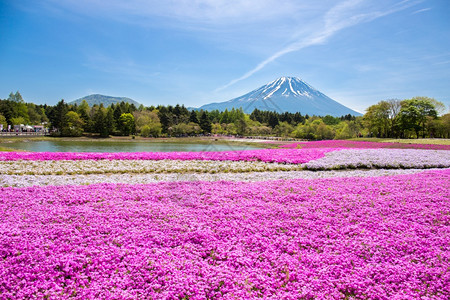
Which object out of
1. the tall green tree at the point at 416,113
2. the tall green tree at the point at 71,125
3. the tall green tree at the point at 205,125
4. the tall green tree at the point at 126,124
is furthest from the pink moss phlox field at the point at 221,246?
the tall green tree at the point at 205,125

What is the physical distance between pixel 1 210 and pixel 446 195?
14.7 m

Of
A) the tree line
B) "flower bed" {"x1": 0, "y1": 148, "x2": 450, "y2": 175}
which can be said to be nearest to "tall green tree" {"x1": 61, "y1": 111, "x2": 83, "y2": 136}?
the tree line

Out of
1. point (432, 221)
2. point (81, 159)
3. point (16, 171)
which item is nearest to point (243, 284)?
point (432, 221)

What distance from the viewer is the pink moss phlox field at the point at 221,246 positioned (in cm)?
407

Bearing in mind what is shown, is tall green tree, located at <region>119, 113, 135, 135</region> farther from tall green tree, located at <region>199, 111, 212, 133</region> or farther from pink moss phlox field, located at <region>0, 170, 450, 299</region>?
pink moss phlox field, located at <region>0, 170, 450, 299</region>

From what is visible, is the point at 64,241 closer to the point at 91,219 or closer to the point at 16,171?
the point at 91,219

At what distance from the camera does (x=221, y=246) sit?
5266 mm

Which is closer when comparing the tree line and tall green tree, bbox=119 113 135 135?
the tree line

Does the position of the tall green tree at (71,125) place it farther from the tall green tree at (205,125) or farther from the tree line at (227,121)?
the tall green tree at (205,125)

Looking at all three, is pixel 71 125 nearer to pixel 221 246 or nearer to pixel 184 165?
pixel 184 165

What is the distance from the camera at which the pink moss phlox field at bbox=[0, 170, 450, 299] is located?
13.4 ft

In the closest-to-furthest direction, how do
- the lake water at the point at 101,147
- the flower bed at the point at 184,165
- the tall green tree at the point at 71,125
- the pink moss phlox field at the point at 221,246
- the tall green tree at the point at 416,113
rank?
the pink moss phlox field at the point at 221,246, the flower bed at the point at 184,165, the lake water at the point at 101,147, the tall green tree at the point at 416,113, the tall green tree at the point at 71,125

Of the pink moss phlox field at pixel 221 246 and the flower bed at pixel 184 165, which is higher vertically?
the flower bed at pixel 184 165

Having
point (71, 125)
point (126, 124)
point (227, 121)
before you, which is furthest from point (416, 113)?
point (71, 125)
